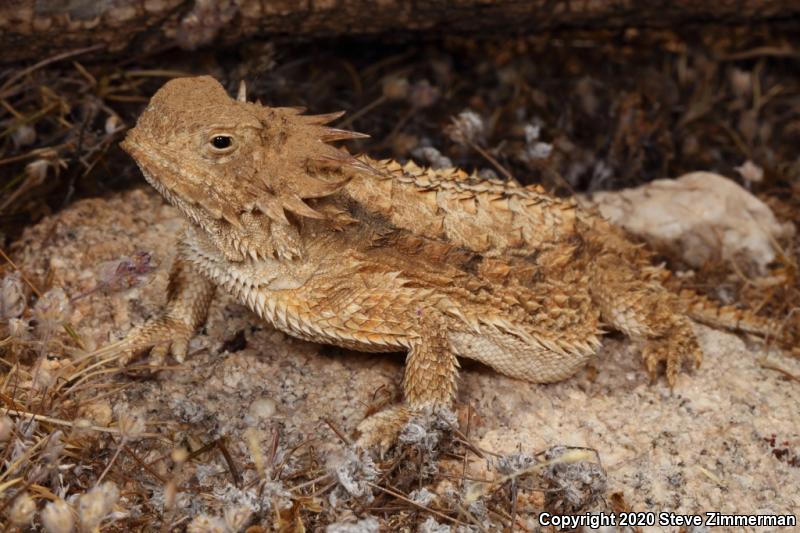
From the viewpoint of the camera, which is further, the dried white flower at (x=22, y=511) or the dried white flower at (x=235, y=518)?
the dried white flower at (x=235, y=518)

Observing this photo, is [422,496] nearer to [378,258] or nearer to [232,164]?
[378,258]

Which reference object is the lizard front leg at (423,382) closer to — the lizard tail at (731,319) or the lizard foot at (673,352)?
Answer: the lizard foot at (673,352)

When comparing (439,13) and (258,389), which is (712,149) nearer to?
(439,13)

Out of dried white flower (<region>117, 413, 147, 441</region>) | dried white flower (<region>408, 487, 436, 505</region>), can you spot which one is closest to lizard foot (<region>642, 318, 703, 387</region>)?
dried white flower (<region>408, 487, 436, 505</region>)

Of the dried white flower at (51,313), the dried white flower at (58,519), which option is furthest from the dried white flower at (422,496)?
the dried white flower at (51,313)

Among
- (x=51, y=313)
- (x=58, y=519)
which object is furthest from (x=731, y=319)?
(x=58, y=519)
